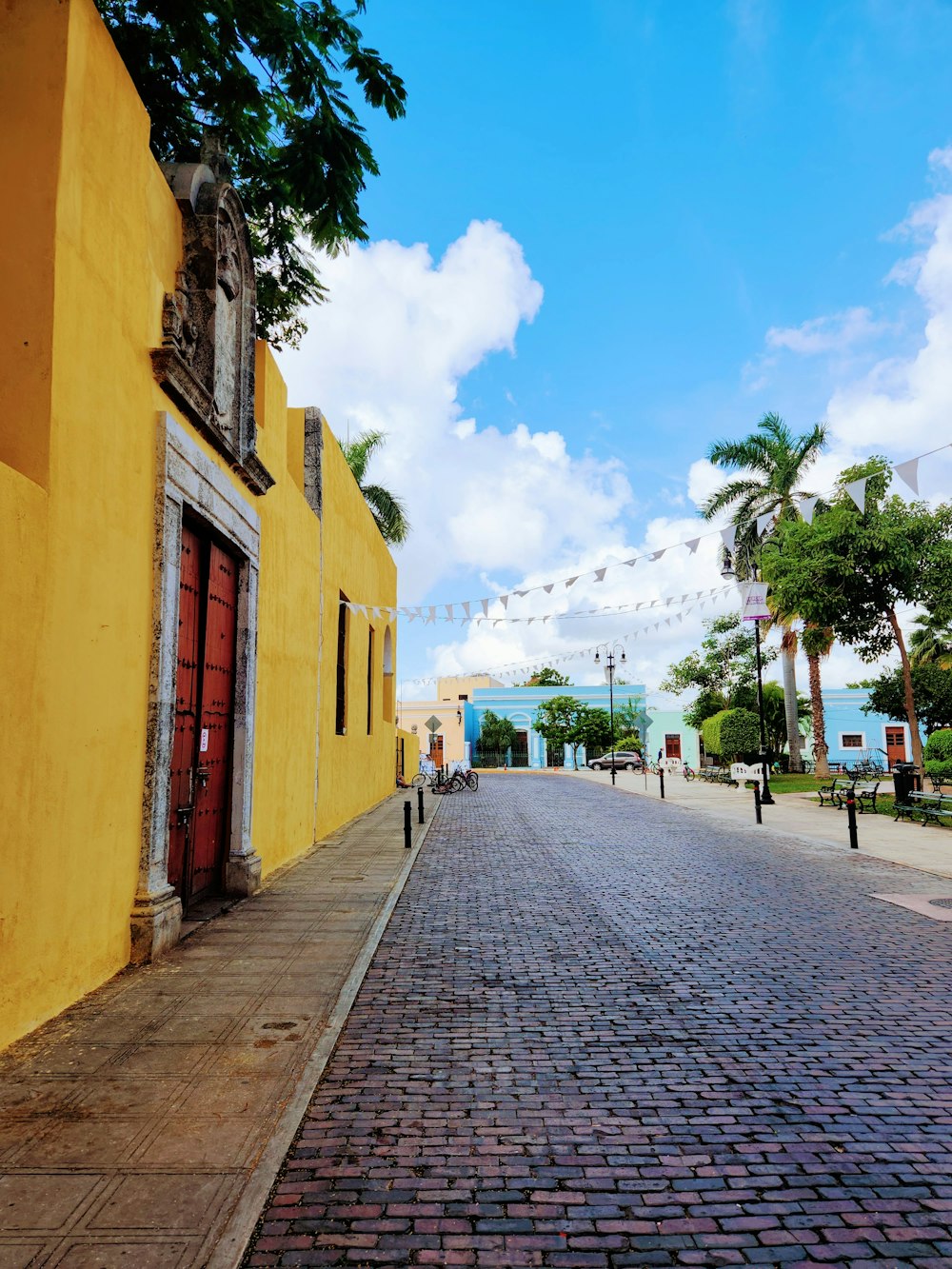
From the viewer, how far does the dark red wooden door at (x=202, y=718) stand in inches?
281

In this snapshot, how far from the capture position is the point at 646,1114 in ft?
11.9

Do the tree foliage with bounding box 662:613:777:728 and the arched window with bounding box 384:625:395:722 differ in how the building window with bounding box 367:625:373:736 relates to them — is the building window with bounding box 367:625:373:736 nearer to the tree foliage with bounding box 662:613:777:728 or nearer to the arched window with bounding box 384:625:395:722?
the arched window with bounding box 384:625:395:722

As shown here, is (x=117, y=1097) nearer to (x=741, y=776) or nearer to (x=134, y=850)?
(x=134, y=850)

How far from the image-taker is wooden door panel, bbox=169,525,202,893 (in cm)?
699

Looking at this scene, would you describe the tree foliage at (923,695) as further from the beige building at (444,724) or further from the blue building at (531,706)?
the beige building at (444,724)

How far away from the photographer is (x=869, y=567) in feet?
65.4

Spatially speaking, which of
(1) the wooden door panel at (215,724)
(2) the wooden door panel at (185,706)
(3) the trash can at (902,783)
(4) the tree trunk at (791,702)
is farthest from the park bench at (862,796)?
(2) the wooden door panel at (185,706)

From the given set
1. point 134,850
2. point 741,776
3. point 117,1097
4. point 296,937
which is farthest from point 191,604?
point 741,776

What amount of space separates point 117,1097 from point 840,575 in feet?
65.1

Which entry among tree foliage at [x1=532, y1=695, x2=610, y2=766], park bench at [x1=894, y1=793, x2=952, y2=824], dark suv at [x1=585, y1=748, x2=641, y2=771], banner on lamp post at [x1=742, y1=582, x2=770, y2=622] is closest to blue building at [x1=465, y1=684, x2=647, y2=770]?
tree foliage at [x1=532, y1=695, x2=610, y2=766]

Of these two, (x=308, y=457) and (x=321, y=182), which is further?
(x=308, y=457)

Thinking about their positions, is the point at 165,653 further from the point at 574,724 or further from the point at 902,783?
the point at 574,724

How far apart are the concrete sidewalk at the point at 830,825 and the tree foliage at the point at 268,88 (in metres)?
10.6

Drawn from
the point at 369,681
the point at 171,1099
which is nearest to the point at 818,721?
the point at 369,681
